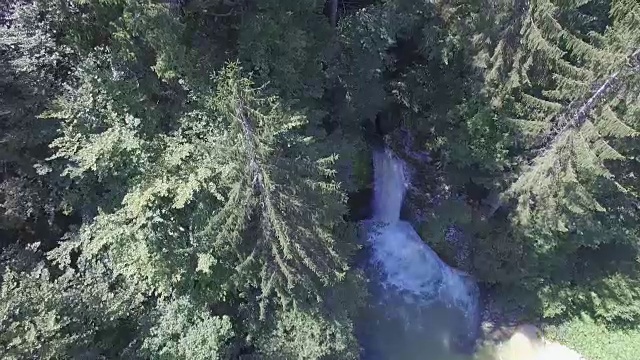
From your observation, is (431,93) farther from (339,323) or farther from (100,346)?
(100,346)

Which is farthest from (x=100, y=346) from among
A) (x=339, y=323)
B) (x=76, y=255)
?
(x=339, y=323)

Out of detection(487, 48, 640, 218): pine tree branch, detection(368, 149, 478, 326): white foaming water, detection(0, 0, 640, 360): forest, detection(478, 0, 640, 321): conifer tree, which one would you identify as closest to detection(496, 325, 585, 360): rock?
detection(478, 0, 640, 321): conifer tree

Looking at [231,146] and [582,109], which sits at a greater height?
[582,109]

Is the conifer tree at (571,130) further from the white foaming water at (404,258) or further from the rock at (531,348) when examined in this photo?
the white foaming water at (404,258)

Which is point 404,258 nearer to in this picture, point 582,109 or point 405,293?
point 405,293

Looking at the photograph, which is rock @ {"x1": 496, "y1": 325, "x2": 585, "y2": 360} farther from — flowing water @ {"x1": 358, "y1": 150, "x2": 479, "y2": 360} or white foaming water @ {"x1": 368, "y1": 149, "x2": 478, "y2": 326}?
white foaming water @ {"x1": 368, "y1": 149, "x2": 478, "y2": 326}

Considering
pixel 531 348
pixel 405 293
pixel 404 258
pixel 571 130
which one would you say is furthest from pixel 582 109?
pixel 531 348
